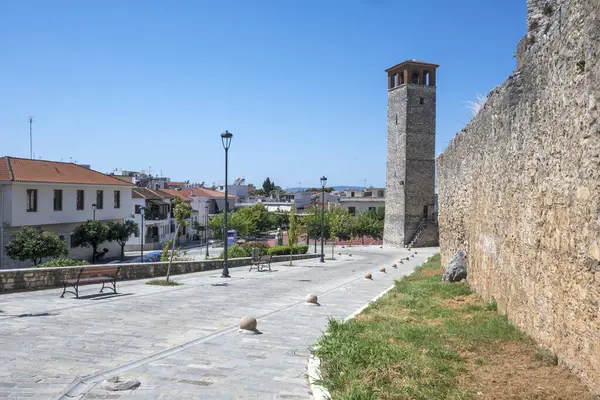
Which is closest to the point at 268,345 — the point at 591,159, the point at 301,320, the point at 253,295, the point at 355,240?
the point at 301,320

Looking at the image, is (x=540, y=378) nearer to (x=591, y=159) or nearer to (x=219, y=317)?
(x=591, y=159)

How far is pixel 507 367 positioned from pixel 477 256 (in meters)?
6.14

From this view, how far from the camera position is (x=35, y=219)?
35281 mm

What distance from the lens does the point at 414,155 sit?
62.2 meters

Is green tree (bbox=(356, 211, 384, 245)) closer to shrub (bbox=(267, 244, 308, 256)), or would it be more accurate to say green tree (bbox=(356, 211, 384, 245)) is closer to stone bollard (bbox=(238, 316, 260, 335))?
shrub (bbox=(267, 244, 308, 256))

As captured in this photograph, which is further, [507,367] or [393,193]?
[393,193]

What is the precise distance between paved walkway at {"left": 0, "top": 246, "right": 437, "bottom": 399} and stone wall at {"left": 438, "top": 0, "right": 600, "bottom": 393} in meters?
3.00

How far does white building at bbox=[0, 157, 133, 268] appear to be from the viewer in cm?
3297

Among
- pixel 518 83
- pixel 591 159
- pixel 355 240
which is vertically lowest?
pixel 355 240

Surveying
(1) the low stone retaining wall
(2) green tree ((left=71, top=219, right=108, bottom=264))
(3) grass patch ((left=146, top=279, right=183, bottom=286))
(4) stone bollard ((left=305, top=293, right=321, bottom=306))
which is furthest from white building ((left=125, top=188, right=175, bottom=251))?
(4) stone bollard ((left=305, top=293, right=321, bottom=306))

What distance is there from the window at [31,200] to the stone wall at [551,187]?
3203 cm

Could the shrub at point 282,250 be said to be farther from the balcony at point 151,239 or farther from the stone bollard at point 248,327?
the stone bollard at point 248,327

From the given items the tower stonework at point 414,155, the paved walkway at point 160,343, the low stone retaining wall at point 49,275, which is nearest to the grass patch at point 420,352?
the paved walkway at point 160,343

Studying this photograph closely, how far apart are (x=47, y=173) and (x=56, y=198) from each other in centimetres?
192
